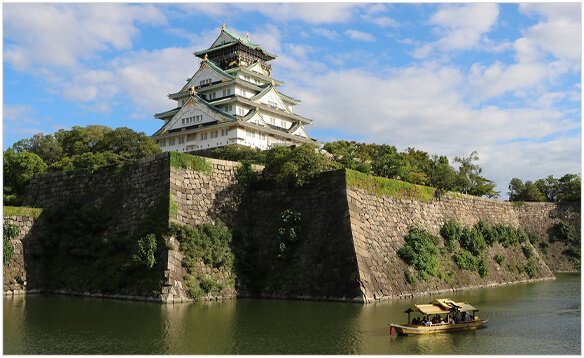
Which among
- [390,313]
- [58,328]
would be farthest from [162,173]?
[390,313]

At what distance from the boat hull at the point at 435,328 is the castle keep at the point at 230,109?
103ft

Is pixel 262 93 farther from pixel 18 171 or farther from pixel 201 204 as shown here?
pixel 201 204

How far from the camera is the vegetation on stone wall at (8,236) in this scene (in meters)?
24.3

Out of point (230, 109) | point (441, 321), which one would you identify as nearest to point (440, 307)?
point (441, 321)

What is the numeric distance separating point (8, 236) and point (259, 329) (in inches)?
559

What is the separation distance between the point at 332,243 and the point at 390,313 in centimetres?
498

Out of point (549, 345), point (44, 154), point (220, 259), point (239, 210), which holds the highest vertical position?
point (44, 154)

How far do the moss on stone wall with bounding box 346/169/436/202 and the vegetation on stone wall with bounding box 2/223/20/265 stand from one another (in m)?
14.6

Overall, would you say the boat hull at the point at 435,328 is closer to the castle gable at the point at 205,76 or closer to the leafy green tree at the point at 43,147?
the leafy green tree at the point at 43,147

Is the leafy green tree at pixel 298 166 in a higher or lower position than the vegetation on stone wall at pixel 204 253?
higher

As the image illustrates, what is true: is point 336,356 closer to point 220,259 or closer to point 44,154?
point 220,259

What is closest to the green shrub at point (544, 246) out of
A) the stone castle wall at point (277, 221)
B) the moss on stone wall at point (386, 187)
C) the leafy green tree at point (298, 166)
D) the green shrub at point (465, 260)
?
the green shrub at point (465, 260)

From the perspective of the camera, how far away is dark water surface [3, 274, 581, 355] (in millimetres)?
13984

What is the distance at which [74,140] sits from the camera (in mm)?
38625
